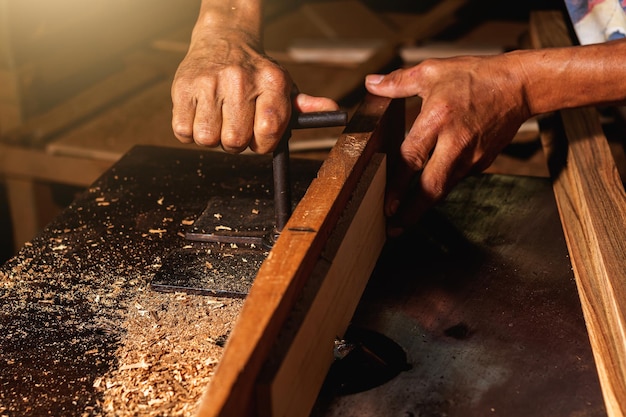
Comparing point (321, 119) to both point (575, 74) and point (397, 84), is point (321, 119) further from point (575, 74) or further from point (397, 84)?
point (575, 74)

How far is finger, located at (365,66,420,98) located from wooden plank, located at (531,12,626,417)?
0.40 m

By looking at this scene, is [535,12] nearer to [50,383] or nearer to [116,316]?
[116,316]

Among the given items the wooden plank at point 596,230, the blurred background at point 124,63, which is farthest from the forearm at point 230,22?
the blurred background at point 124,63

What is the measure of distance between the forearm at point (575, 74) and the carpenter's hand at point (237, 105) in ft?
1.61

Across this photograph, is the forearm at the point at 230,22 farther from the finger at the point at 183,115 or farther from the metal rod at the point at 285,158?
the metal rod at the point at 285,158

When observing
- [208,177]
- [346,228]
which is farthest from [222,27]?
[346,228]

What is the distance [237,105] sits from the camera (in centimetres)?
134

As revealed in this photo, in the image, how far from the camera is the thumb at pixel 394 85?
157cm

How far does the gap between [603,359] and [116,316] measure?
80cm

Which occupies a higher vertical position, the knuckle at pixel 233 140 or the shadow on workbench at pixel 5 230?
the knuckle at pixel 233 140

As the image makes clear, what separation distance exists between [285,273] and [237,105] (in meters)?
0.48

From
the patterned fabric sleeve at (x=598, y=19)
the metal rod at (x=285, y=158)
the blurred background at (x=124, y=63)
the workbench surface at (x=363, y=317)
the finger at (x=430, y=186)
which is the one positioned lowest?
the blurred background at (x=124, y=63)

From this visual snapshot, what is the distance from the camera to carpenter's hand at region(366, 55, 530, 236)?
1491mm

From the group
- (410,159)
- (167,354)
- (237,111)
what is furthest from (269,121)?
(167,354)
